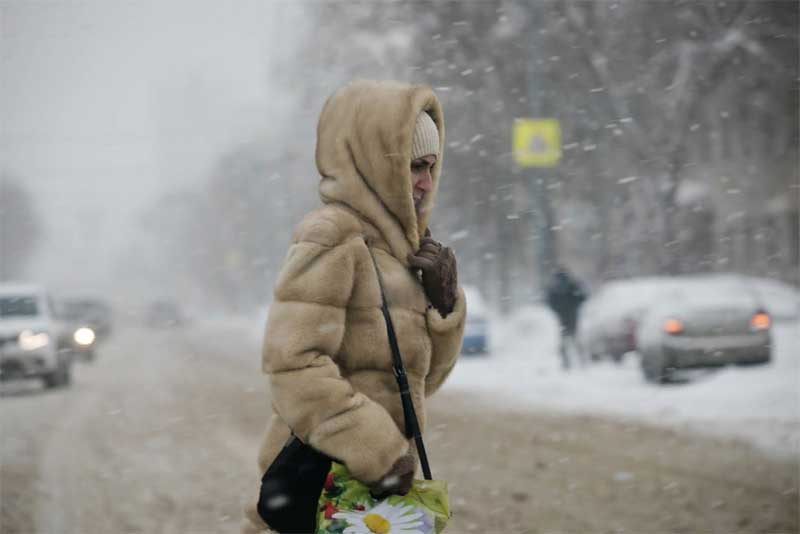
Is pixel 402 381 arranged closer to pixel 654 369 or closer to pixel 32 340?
pixel 654 369

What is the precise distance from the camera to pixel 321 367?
101 inches

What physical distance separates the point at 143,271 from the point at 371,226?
15465cm

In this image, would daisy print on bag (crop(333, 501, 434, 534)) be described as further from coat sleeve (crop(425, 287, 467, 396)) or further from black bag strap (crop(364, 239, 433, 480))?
coat sleeve (crop(425, 287, 467, 396))

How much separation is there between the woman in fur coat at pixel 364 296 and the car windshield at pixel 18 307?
1525 cm

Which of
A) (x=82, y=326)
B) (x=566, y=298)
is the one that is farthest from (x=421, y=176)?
(x=82, y=326)

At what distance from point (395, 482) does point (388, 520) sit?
98 millimetres

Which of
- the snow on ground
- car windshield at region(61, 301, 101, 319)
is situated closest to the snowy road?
the snow on ground

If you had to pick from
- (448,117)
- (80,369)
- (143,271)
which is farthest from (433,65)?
(143,271)

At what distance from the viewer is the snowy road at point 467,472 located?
20.1 ft

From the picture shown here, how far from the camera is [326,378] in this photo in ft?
8.39

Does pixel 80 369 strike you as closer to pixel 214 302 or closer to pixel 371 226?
pixel 371 226

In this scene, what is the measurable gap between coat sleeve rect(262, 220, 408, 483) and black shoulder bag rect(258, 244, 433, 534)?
90mm

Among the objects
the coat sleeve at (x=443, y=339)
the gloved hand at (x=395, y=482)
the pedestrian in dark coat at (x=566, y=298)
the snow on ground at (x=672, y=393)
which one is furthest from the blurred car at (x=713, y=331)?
the gloved hand at (x=395, y=482)

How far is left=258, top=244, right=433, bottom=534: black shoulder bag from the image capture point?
2.65 m
